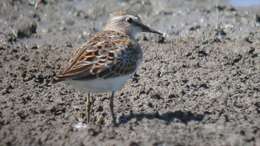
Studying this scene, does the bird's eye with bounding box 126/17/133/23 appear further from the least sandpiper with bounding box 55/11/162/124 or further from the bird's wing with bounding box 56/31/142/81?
the bird's wing with bounding box 56/31/142/81

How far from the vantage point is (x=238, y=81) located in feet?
38.8

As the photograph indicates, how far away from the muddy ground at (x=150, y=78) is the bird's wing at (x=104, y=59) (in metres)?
0.67

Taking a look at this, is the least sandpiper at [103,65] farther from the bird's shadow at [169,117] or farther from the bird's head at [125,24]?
the bird's head at [125,24]

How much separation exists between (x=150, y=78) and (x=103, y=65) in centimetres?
243

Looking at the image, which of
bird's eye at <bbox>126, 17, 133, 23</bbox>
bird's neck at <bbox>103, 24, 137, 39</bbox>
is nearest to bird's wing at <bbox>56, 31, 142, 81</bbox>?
bird's neck at <bbox>103, 24, 137, 39</bbox>

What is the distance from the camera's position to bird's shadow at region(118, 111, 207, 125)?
10.0 metres

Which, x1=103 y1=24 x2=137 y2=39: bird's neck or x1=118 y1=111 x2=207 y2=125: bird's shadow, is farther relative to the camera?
x1=103 y1=24 x2=137 y2=39: bird's neck

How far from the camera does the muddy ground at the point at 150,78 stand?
9.38 m

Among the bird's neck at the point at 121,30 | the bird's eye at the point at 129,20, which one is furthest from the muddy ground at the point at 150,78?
the bird's eye at the point at 129,20

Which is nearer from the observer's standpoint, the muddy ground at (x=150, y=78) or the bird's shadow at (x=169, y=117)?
the muddy ground at (x=150, y=78)

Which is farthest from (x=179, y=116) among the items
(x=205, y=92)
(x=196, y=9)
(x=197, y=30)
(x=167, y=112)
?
(x=196, y=9)

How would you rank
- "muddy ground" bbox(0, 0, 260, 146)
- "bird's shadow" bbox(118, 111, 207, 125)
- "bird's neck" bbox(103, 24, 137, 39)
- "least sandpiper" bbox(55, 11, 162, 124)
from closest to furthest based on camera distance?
"muddy ground" bbox(0, 0, 260, 146) < "least sandpiper" bbox(55, 11, 162, 124) < "bird's shadow" bbox(118, 111, 207, 125) < "bird's neck" bbox(103, 24, 137, 39)

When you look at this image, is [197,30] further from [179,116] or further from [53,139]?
[53,139]

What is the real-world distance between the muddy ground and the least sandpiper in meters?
0.53
